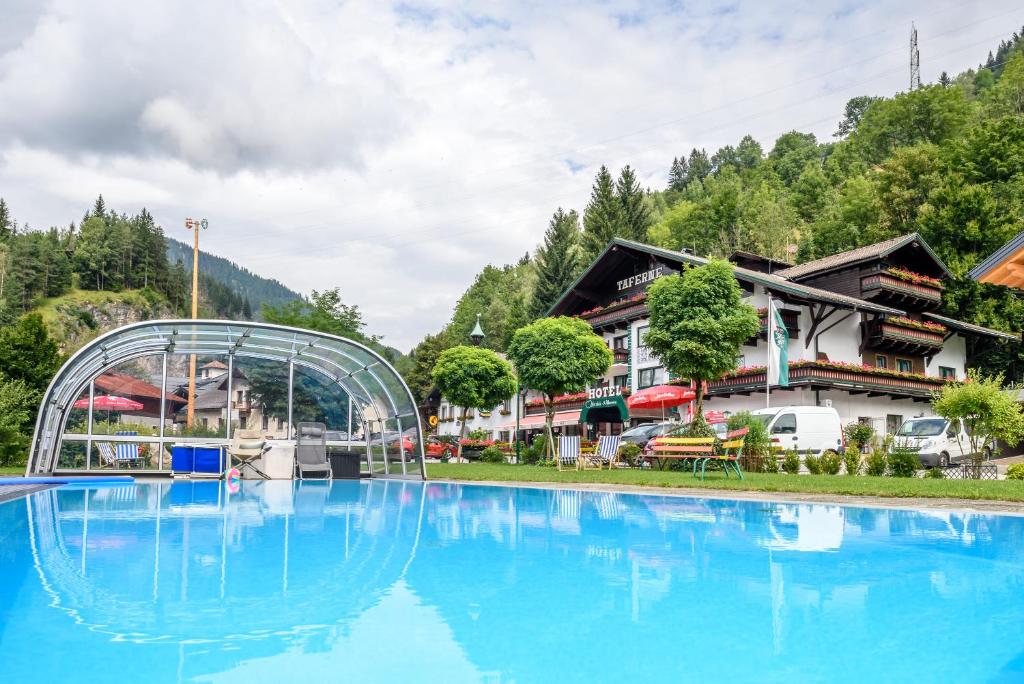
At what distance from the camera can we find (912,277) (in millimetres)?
38219

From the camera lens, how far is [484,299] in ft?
289

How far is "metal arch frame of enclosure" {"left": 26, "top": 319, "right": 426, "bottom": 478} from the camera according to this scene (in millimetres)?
19875

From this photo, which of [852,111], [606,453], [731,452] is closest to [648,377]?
[606,453]

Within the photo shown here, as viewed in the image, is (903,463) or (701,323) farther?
(701,323)

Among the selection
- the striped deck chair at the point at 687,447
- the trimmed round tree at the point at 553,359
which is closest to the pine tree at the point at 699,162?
the trimmed round tree at the point at 553,359

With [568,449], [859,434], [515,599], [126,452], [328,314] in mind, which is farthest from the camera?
[328,314]

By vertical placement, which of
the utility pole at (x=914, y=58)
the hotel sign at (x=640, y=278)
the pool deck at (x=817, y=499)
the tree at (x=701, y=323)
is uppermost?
the utility pole at (x=914, y=58)

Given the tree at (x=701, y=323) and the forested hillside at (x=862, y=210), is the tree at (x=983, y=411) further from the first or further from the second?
the forested hillside at (x=862, y=210)

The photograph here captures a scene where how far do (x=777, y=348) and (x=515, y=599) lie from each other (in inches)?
1013

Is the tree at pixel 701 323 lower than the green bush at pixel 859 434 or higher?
higher

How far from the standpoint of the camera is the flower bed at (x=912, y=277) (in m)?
37.4

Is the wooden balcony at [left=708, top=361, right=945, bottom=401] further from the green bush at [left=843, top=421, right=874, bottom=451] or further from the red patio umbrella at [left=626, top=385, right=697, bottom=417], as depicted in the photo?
the red patio umbrella at [left=626, top=385, right=697, bottom=417]

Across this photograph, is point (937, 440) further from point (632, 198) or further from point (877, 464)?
point (632, 198)

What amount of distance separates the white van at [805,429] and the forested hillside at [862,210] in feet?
45.4
